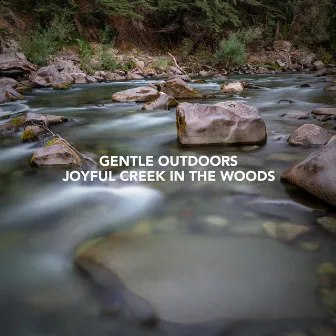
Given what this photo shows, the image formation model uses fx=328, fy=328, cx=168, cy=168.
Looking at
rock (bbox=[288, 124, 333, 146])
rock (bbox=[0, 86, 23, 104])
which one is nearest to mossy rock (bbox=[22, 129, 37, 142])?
rock (bbox=[288, 124, 333, 146])

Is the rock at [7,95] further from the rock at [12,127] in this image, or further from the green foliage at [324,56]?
the green foliage at [324,56]

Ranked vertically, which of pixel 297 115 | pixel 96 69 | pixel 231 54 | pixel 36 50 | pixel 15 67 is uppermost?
pixel 36 50

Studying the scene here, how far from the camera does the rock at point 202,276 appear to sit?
1440 millimetres

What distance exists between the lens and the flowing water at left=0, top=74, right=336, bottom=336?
1415mm

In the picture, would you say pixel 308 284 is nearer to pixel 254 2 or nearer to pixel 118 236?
pixel 118 236

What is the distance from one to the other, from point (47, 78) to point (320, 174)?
11.0m

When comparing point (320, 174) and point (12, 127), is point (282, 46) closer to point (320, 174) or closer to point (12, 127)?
point (12, 127)

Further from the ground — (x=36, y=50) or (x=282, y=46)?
(x=282, y=46)

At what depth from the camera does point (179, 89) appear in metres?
7.82

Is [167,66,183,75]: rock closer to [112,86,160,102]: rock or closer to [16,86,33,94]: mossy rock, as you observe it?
[16,86,33,94]: mossy rock

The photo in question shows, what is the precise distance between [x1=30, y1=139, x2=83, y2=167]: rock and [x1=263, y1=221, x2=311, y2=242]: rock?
6.55 ft

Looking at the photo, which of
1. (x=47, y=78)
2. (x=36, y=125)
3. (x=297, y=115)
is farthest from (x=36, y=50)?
(x=297, y=115)

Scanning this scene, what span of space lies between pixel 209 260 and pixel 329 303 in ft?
2.00

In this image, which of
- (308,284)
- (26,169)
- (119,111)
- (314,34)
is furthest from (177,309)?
(314,34)
